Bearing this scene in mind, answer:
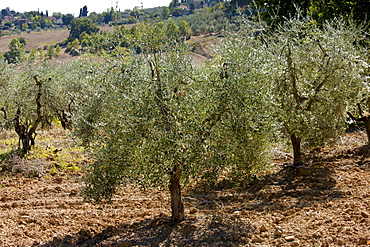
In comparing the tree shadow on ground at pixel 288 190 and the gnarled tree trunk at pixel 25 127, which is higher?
the gnarled tree trunk at pixel 25 127

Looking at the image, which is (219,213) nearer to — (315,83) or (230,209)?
(230,209)

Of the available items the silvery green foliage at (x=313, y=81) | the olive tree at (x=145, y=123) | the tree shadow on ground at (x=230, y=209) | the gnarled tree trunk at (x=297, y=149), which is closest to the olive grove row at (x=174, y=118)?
the olive tree at (x=145, y=123)

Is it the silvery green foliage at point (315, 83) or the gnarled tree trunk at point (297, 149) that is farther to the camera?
the gnarled tree trunk at point (297, 149)

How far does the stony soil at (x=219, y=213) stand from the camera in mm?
7898

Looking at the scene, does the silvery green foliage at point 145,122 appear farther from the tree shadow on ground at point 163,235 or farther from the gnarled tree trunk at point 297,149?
the gnarled tree trunk at point 297,149

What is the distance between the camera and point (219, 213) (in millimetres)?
9797

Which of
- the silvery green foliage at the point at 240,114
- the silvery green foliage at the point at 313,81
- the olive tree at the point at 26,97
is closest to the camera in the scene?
the silvery green foliage at the point at 240,114

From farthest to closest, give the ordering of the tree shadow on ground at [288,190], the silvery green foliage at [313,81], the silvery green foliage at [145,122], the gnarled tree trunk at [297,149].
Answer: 1. the gnarled tree trunk at [297,149]
2. the silvery green foliage at [313,81]
3. the tree shadow on ground at [288,190]
4. the silvery green foliage at [145,122]

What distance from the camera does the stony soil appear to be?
7.90m

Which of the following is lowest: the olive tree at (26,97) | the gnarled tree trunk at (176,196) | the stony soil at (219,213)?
the stony soil at (219,213)

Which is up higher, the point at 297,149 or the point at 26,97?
the point at 26,97

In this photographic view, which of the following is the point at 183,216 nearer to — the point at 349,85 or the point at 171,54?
the point at 171,54

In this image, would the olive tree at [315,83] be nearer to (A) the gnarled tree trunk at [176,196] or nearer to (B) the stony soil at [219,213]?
(B) the stony soil at [219,213]

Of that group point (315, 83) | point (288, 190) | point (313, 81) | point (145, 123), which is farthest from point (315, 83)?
point (145, 123)
